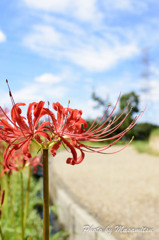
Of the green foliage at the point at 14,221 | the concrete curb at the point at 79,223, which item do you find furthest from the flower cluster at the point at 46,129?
the concrete curb at the point at 79,223

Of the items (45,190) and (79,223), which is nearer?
(45,190)

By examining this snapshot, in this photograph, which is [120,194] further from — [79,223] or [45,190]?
[45,190]

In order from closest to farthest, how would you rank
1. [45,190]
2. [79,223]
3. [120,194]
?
[45,190] → [79,223] → [120,194]

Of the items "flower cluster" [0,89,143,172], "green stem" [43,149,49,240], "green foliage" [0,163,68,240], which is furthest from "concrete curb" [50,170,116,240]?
"flower cluster" [0,89,143,172]

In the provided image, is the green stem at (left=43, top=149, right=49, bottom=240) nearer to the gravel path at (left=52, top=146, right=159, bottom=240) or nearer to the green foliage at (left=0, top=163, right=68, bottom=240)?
the green foliage at (left=0, top=163, right=68, bottom=240)

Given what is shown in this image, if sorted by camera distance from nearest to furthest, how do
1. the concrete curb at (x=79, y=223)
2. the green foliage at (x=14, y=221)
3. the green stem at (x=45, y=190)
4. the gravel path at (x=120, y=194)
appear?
1. the green stem at (x=45, y=190)
2. the green foliage at (x=14, y=221)
3. the concrete curb at (x=79, y=223)
4. the gravel path at (x=120, y=194)

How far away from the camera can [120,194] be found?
5340mm

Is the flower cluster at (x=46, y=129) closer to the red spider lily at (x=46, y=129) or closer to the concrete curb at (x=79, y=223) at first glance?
the red spider lily at (x=46, y=129)

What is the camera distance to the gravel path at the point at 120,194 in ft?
12.4

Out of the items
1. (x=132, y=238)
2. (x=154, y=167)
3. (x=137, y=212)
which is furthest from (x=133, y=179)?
(x=132, y=238)

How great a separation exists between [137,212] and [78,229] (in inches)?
49.5

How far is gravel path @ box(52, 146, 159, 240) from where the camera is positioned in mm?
3785

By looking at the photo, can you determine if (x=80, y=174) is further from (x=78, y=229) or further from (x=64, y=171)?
(x=78, y=229)

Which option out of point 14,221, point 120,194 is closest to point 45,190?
point 14,221
